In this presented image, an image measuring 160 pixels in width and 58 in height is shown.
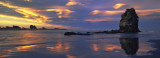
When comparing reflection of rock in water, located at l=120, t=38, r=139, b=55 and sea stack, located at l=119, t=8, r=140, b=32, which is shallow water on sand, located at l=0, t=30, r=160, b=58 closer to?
reflection of rock in water, located at l=120, t=38, r=139, b=55

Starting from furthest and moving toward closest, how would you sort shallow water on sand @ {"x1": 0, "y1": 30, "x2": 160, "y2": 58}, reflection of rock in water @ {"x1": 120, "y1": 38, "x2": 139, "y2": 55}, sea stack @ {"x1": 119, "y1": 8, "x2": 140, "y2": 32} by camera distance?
sea stack @ {"x1": 119, "y1": 8, "x2": 140, "y2": 32}, reflection of rock in water @ {"x1": 120, "y1": 38, "x2": 139, "y2": 55}, shallow water on sand @ {"x1": 0, "y1": 30, "x2": 160, "y2": 58}

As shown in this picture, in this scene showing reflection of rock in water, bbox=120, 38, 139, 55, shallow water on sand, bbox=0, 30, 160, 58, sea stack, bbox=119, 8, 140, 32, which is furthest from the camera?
sea stack, bbox=119, 8, 140, 32

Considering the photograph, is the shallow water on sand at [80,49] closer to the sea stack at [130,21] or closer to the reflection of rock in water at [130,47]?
the reflection of rock in water at [130,47]

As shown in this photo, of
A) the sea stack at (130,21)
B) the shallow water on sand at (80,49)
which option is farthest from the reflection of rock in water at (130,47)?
the sea stack at (130,21)

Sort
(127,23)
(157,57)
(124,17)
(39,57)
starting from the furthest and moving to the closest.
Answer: (124,17)
(127,23)
(39,57)
(157,57)

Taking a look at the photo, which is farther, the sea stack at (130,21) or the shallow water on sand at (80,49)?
the sea stack at (130,21)

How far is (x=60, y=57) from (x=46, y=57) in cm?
154

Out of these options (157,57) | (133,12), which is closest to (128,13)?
(133,12)

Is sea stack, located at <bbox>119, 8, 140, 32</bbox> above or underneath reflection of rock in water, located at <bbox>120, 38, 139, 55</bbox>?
above

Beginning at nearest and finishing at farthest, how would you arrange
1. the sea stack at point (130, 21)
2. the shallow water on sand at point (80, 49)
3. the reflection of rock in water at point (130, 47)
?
the shallow water on sand at point (80, 49)
the reflection of rock in water at point (130, 47)
the sea stack at point (130, 21)

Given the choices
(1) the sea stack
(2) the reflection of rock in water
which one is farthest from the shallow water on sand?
(1) the sea stack

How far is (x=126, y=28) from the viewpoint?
10188cm

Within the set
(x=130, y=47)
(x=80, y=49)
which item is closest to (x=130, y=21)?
(x=130, y=47)

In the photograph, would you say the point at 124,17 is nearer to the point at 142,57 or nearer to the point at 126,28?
the point at 126,28
